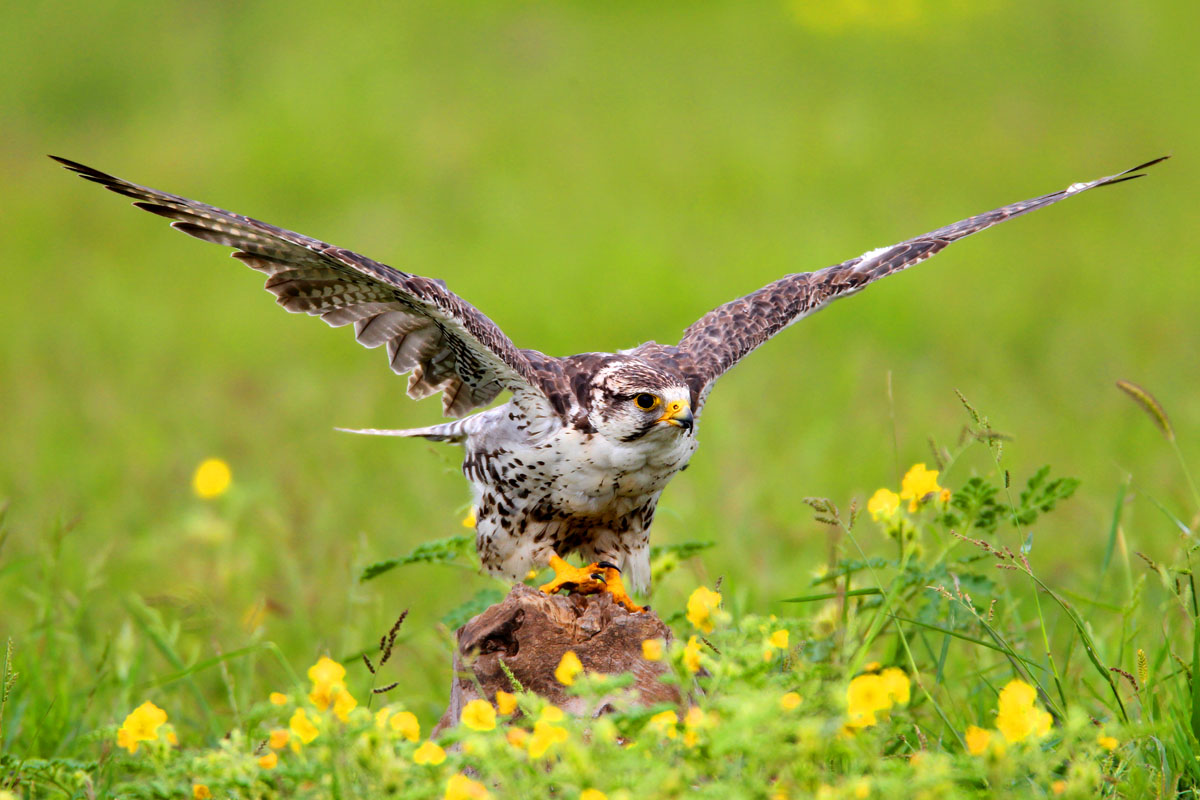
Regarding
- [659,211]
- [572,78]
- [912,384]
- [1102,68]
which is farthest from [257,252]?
[1102,68]

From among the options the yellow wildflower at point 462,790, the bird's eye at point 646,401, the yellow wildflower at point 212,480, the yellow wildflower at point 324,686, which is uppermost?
the bird's eye at point 646,401

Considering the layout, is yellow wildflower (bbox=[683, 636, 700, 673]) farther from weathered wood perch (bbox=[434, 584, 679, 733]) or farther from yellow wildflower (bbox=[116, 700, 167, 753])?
yellow wildflower (bbox=[116, 700, 167, 753])

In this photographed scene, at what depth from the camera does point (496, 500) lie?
4.69 m

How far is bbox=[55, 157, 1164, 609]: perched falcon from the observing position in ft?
14.2

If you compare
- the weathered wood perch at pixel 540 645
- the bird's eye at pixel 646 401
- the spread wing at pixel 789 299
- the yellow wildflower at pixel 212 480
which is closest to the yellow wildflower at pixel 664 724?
the weathered wood perch at pixel 540 645

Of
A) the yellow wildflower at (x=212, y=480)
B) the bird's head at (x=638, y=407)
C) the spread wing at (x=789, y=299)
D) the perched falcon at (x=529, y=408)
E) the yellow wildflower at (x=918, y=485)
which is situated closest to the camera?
the yellow wildflower at (x=918, y=485)

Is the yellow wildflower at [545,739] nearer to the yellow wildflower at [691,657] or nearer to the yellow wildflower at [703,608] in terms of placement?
the yellow wildflower at [691,657]

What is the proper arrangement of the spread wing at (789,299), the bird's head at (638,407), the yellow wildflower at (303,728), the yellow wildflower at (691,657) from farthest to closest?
the spread wing at (789,299), the bird's head at (638,407), the yellow wildflower at (303,728), the yellow wildflower at (691,657)

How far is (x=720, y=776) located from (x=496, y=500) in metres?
2.25

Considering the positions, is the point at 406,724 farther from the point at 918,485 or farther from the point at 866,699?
the point at 918,485

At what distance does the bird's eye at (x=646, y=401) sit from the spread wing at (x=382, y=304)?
1.36 feet

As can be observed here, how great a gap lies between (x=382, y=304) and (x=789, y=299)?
1.93 m

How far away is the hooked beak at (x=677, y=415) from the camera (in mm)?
4465

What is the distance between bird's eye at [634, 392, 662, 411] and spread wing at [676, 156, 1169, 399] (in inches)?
25.0
